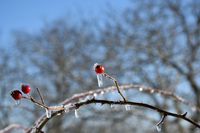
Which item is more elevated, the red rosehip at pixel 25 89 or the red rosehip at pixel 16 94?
the red rosehip at pixel 25 89

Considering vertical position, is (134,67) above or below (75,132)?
below

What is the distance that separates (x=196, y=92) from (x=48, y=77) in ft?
27.8

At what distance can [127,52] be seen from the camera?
52.3 ft

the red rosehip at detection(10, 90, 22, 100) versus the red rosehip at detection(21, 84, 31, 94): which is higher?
the red rosehip at detection(21, 84, 31, 94)

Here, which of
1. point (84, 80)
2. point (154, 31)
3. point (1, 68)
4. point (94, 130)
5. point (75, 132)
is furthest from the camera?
point (94, 130)

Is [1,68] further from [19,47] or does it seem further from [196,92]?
[196,92]

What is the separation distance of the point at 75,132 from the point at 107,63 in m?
8.84

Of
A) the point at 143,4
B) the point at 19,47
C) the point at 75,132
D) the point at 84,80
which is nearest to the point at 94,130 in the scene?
the point at 75,132

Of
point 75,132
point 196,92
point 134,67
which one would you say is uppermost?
point 75,132

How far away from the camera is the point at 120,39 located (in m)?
15.9

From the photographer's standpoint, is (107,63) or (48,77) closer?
(107,63)

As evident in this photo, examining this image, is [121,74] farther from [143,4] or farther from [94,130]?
[94,130]

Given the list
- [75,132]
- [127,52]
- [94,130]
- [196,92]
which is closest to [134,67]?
[127,52]

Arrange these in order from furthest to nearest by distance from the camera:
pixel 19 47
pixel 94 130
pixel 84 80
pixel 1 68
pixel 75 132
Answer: pixel 94 130
pixel 75 132
pixel 19 47
pixel 1 68
pixel 84 80
